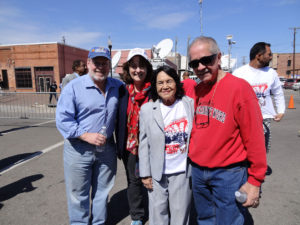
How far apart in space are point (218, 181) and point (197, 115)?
58cm

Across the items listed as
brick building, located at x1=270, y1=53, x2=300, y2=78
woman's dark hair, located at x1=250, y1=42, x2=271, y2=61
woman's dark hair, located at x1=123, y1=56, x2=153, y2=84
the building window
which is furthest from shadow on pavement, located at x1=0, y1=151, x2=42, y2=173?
brick building, located at x1=270, y1=53, x2=300, y2=78

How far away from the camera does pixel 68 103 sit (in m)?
2.12

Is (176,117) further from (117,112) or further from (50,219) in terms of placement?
(50,219)

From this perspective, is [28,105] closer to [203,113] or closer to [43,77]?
[203,113]

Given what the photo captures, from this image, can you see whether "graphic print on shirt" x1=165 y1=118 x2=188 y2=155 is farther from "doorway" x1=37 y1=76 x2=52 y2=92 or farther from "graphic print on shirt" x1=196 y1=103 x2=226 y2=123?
"doorway" x1=37 y1=76 x2=52 y2=92

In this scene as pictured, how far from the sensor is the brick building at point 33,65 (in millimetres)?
25609

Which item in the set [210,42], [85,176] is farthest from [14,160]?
[210,42]

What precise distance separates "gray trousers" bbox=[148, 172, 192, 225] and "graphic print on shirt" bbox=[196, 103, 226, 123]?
63cm

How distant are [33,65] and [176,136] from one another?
29.2 m

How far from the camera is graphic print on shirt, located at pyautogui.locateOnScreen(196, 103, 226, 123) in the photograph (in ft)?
5.32

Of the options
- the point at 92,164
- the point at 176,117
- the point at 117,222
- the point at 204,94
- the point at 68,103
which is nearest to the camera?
the point at 204,94

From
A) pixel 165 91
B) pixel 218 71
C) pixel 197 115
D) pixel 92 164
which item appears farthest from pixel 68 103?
pixel 218 71

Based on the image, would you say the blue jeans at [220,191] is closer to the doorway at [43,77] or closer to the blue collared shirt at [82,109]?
the blue collared shirt at [82,109]

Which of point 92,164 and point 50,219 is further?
point 50,219
